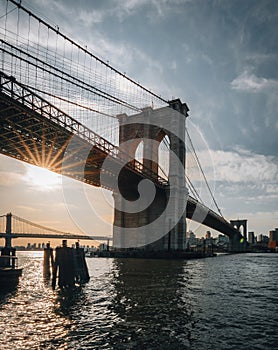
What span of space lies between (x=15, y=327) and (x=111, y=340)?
14.4 ft

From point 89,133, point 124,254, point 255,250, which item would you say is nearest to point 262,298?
point 89,133

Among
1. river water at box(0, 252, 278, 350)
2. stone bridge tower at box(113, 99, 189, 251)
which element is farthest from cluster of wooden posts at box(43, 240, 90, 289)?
stone bridge tower at box(113, 99, 189, 251)

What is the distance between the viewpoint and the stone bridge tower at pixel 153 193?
213ft

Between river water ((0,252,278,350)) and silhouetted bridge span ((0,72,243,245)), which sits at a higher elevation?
silhouetted bridge span ((0,72,243,245))

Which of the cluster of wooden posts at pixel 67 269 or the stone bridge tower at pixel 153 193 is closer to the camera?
the cluster of wooden posts at pixel 67 269

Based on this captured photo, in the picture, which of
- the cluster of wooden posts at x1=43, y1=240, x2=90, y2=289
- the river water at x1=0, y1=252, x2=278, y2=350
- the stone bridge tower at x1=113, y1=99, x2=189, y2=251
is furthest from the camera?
the stone bridge tower at x1=113, y1=99, x2=189, y2=251

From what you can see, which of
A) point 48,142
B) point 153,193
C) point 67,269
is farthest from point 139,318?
point 153,193

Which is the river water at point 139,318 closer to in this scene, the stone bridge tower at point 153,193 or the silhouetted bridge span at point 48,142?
the silhouetted bridge span at point 48,142

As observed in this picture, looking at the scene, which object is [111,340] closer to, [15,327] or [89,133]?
[15,327]

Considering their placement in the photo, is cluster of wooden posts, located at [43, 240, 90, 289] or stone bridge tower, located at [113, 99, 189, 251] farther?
stone bridge tower, located at [113, 99, 189, 251]

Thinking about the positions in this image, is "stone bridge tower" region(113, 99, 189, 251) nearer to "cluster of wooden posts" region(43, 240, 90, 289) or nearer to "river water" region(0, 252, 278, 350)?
"cluster of wooden posts" region(43, 240, 90, 289)

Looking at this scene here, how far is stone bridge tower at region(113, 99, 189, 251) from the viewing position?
65.1m

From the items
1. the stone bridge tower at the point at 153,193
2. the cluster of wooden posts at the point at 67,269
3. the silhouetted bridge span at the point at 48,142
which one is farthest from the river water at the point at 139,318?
the stone bridge tower at the point at 153,193

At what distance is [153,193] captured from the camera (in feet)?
220
